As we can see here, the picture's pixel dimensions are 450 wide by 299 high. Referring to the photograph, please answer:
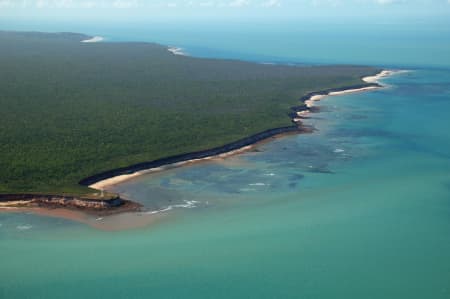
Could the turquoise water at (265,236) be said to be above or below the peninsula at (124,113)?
below

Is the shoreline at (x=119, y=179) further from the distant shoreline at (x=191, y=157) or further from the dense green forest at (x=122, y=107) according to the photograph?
the dense green forest at (x=122, y=107)

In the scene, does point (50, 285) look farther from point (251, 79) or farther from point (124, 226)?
point (251, 79)

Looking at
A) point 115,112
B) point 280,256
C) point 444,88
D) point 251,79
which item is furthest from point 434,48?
point 280,256

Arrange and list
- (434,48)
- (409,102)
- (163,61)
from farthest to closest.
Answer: (434,48) < (163,61) < (409,102)

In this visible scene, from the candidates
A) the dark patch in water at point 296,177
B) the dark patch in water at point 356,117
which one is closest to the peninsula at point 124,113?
the dark patch in water at point 356,117

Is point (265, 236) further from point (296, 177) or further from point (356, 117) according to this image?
point (356, 117)

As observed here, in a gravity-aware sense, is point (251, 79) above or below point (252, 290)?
above
